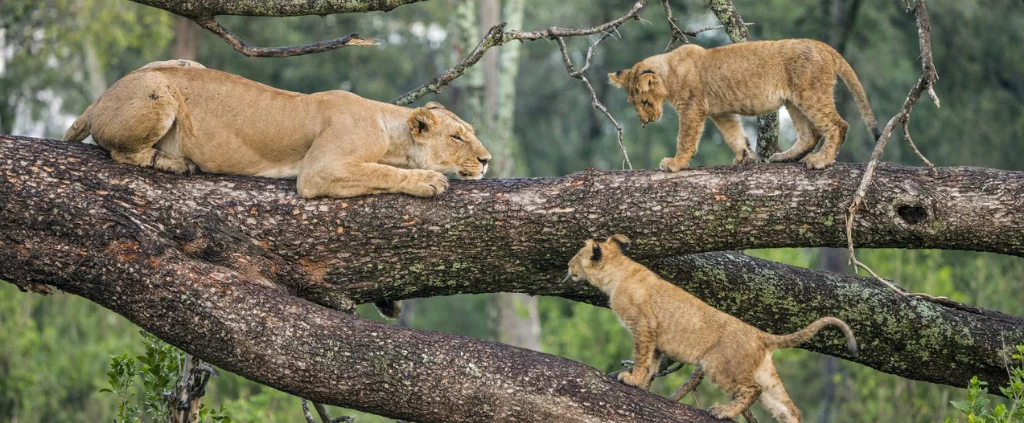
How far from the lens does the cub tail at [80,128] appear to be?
578cm

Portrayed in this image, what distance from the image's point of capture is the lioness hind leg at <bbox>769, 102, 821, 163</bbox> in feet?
19.3

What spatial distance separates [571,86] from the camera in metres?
31.8

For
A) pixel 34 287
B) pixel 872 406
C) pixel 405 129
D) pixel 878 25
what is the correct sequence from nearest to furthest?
pixel 34 287 < pixel 405 129 < pixel 872 406 < pixel 878 25

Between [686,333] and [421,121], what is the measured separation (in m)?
2.03

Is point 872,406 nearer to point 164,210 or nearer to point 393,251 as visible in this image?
point 393,251

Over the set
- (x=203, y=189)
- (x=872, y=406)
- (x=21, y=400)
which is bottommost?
(x=872, y=406)

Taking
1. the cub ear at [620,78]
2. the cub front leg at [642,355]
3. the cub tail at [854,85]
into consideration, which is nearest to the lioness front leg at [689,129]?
the cub ear at [620,78]

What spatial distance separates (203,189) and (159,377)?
131 cm

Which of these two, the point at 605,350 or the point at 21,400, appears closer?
the point at 21,400

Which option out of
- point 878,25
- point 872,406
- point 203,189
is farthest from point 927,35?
A: point 878,25

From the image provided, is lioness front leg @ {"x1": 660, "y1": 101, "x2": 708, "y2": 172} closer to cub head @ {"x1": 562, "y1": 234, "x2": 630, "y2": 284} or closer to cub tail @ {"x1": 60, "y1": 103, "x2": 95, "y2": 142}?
cub head @ {"x1": 562, "y1": 234, "x2": 630, "y2": 284}

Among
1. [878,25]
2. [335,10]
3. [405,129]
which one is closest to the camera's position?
[335,10]

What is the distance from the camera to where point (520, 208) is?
5227 mm

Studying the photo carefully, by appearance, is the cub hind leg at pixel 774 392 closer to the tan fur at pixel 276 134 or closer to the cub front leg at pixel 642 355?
the cub front leg at pixel 642 355
